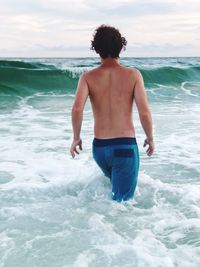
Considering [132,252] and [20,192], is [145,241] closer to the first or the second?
[132,252]

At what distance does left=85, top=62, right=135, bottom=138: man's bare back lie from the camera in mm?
3689

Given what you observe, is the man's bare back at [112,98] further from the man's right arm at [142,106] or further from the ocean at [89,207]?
the ocean at [89,207]

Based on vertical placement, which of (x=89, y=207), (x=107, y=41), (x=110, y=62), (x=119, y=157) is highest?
(x=107, y=41)

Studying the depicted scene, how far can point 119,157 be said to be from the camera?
3818 mm

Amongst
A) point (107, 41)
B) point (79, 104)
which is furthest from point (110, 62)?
point (79, 104)

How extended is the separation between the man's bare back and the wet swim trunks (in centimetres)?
6

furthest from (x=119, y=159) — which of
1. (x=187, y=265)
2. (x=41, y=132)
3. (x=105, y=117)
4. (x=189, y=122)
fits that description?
(x=189, y=122)

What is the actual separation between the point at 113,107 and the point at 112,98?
8cm

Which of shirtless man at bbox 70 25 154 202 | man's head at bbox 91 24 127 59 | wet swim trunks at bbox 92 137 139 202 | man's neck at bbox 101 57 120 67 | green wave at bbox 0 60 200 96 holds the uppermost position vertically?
man's head at bbox 91 24 127 59

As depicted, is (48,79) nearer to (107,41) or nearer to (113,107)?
(113,107)

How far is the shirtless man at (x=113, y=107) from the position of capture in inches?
142

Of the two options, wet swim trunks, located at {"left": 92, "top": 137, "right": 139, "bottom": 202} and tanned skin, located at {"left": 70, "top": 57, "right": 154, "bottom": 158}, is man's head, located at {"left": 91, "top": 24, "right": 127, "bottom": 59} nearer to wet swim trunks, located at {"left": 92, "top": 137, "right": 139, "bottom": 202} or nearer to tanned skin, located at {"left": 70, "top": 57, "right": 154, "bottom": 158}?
tanned skin, located at {"left": 70, "top": 57, "right": 154, "bottom": 158}

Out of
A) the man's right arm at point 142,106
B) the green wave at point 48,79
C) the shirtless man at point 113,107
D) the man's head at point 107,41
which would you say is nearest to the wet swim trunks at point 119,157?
the shirtless man at point 113,107

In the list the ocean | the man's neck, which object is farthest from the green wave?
the man's neck
